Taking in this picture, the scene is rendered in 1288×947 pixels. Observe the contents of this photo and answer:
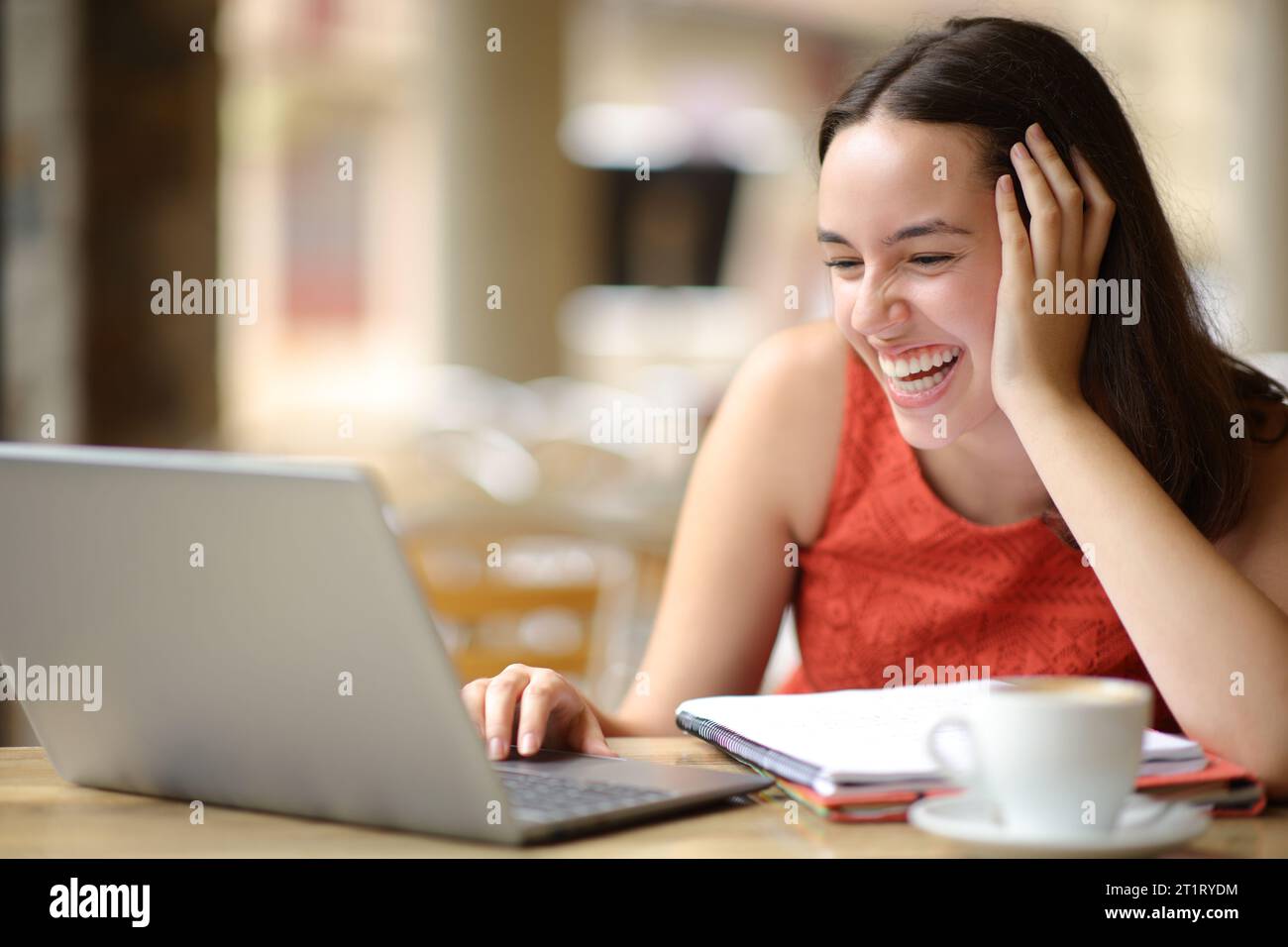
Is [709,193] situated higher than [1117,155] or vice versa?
[709,193]

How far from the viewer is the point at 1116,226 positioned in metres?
1.28

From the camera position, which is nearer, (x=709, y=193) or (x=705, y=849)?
(x=705, y=849)

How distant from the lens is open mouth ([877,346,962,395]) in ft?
4.18

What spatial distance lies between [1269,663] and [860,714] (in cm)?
29

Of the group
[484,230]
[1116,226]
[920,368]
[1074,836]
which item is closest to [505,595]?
[920,368]

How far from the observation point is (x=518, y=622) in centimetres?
290

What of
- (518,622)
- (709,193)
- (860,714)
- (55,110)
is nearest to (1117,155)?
(860,714)

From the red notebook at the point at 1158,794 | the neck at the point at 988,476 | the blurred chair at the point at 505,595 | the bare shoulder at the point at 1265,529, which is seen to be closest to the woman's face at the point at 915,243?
the neck at the point at 988,476

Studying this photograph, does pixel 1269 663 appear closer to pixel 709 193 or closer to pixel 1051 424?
pixel 1051 424

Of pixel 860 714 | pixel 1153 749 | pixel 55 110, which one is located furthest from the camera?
pixel 55 110

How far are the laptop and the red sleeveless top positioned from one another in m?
0.58

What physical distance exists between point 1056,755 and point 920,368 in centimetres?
61

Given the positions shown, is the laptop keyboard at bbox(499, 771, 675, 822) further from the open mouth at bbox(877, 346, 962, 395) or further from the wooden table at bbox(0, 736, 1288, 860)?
the open mouth at bbox(877, 346, 962, 395)

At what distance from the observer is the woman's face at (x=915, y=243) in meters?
1.21
